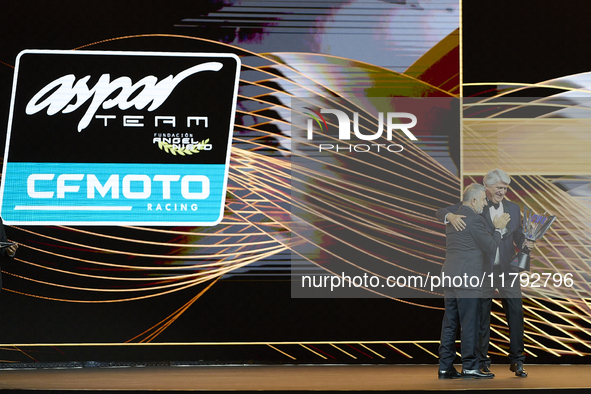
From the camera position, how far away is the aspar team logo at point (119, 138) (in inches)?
221

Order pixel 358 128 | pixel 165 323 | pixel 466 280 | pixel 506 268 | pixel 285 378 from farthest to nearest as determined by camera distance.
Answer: pixel 358 128 < pixel 165 323 < pixel 506 268 < pixel 285 378 < pixel 466 280

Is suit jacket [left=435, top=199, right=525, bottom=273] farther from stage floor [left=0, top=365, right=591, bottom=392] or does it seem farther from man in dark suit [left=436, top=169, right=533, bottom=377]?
stage floor [left=0, top=365, right=591, bottom=392]

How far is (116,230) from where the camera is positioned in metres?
5.64

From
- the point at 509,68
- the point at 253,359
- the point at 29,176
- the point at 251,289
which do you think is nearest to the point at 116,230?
the point at 29,176

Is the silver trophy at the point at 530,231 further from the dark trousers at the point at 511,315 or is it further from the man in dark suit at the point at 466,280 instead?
the man in dark suit at the point at 466,280

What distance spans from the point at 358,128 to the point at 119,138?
2247 mm

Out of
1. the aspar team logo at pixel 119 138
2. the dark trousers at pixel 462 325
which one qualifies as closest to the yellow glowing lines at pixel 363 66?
the aspar team logo at pixel 119 138

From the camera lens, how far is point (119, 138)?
224 inches

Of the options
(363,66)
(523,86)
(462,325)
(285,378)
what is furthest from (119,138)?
(523,86)

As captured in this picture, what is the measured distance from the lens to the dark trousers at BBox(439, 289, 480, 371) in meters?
4.74

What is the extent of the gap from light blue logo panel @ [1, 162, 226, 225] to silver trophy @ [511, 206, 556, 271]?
105 inches

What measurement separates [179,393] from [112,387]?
0.59m

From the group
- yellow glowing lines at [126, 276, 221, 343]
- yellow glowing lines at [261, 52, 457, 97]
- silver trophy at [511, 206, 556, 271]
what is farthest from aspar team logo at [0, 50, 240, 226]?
silver trophy at [511, 206, 556, 271]

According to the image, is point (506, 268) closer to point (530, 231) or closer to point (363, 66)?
point (530, 231)
